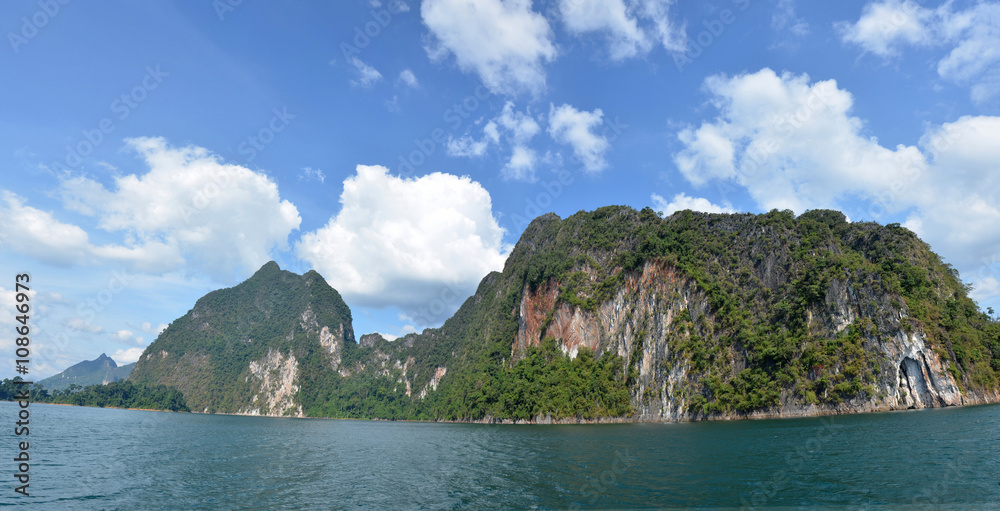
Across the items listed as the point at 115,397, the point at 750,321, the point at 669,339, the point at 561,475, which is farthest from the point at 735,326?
the point at 115,397

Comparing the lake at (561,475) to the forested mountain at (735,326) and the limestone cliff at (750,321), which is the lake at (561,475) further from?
the forested mountain at (735,326)

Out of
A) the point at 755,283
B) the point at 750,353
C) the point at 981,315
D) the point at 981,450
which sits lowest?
the point at 981,450

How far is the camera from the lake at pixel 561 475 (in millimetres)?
22828

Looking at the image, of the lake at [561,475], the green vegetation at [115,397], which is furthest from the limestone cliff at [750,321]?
the green vegetation at [115,397]

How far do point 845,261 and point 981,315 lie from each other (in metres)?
30.3

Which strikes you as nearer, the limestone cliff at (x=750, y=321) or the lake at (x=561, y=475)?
the lake at (x=561, y=475)

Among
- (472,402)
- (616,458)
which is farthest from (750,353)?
(472,402)

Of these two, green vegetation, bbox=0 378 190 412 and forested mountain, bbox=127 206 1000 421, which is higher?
forested mountain, bbox=127 206 1000 421

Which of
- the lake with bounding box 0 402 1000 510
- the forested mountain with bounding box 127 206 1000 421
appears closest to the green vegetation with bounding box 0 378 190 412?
the forested mountain with bounding box 127 206 1000 421

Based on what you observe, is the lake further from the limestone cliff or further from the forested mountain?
the forested mountain

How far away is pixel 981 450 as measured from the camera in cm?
3053

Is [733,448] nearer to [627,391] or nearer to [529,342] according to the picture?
[627,391]

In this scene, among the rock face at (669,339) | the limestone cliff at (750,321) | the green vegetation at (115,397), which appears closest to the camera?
the rock face at (669,339)

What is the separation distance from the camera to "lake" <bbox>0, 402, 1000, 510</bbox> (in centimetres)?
2283
